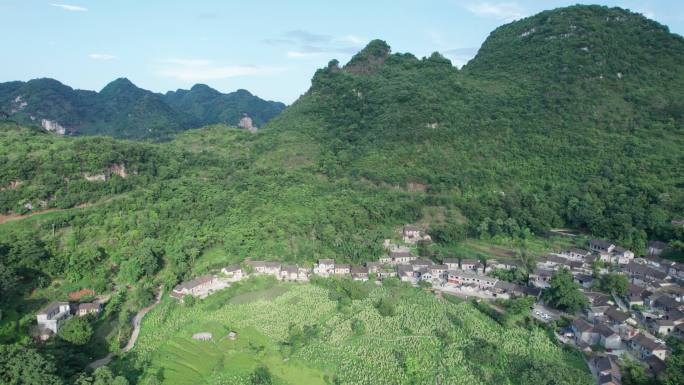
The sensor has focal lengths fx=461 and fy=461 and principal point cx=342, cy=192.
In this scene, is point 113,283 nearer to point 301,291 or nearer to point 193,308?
point 193,308

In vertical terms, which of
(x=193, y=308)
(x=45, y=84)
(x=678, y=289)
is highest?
(x=45, y=84)

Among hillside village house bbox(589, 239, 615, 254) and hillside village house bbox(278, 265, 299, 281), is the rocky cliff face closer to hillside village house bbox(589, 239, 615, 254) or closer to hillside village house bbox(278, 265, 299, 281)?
hillside village house bbox(278, 265, 299, 281)

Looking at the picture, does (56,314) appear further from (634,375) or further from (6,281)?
(634,375)

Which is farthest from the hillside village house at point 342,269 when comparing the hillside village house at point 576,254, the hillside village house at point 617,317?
the hillside village house at point 576,254

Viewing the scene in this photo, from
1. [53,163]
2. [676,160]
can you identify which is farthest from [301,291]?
[676,160]

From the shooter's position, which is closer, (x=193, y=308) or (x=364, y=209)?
(x=193, y=308)

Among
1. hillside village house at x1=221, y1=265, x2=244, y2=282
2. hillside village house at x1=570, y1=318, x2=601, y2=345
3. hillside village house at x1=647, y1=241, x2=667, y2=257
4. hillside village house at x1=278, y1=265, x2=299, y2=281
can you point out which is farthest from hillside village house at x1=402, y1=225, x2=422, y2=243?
hillside village house at x1=647, y1=241, x2=667, y2=257
